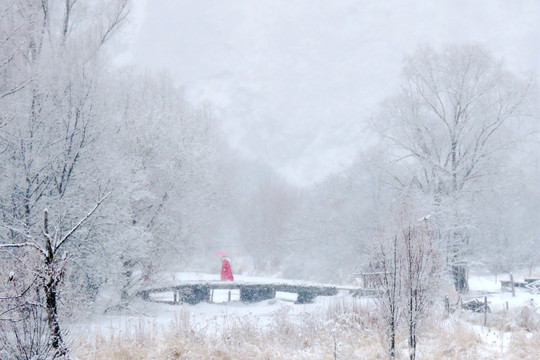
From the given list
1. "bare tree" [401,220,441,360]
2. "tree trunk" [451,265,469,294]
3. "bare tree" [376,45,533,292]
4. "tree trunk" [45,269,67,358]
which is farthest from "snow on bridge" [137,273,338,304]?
"tree trunk" [45,269,67,358]

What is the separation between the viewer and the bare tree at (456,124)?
65.1ft

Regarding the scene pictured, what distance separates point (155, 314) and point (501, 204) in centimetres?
2466

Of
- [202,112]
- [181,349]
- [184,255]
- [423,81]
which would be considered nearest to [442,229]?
[423,81]

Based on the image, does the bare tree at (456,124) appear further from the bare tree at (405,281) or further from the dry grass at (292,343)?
the bare tree at (405,281)

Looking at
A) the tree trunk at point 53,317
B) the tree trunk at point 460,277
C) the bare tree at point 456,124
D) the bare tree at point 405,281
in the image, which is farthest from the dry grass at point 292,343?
the bare tree at point 456,124

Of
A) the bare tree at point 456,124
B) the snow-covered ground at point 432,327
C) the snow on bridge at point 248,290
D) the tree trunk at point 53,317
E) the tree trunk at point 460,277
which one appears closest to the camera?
the tree trunk at point 53,317

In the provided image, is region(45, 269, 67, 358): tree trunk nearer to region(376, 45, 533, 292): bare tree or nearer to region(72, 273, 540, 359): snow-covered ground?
region(72, 273, 540, 359): snow-covered ground

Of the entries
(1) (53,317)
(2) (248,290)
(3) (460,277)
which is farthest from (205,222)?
(1) (53,317)

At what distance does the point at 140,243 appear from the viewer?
1272 cm

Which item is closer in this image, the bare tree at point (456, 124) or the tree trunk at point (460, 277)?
the tree trunk at point (460, 277)

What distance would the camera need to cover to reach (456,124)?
20.5m

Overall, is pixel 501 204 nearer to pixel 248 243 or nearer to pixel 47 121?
pixel 248 243

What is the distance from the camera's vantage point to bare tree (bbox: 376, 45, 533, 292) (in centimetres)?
1984

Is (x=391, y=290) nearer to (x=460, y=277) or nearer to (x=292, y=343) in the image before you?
(x=292, y=343)
